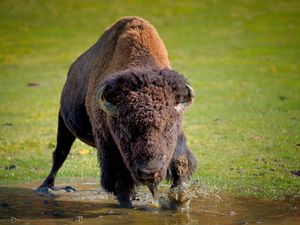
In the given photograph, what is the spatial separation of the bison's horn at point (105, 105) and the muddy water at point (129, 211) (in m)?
1.30

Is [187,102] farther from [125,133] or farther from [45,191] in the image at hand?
[45,191]

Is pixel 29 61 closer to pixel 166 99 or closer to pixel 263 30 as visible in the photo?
pixel 263 30

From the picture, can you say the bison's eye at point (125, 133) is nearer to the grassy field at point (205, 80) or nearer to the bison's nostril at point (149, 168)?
the bison's nostril at point (149, 168)

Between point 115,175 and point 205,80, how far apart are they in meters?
16.0

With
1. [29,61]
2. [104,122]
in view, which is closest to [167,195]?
[104,122]

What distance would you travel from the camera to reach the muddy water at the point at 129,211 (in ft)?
29.2

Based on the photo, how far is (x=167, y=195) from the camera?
967 cm

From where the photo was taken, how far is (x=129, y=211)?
9.48 m

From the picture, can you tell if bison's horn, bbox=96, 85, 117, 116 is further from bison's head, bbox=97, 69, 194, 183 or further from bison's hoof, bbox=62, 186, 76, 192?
bison's hoof, bbox=62, 186, 76, 192

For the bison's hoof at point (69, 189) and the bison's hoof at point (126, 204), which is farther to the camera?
the bison's hoof at point (69, 189)

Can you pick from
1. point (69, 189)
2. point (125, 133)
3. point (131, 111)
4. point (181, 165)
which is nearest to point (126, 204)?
point (181, 165)

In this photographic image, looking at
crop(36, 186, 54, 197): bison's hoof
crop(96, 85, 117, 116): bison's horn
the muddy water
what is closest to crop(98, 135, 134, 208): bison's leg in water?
the muddy water

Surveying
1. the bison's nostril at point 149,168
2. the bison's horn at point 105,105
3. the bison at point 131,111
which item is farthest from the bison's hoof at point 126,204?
the bison's nostril at point 149,168

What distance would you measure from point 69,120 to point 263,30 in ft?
92.3
